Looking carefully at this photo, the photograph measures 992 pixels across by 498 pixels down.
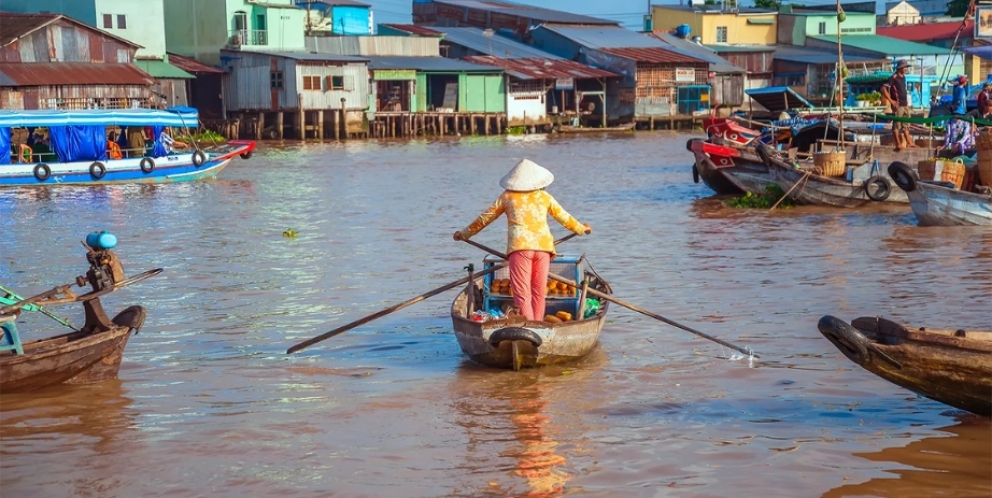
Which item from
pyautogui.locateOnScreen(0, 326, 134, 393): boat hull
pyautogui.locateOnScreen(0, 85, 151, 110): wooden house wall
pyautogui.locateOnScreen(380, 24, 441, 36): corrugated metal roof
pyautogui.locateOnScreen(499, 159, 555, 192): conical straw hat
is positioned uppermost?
pyautogui.locateOnScreen(380, 24, 441, 36): corrugated metal roof

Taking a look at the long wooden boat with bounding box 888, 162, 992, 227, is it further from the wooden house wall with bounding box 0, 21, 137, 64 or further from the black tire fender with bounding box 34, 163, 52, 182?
the wooden house wall with bounding box 0, 21, 137, 64

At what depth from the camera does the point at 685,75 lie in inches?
1932

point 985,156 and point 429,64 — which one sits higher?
point 429,64

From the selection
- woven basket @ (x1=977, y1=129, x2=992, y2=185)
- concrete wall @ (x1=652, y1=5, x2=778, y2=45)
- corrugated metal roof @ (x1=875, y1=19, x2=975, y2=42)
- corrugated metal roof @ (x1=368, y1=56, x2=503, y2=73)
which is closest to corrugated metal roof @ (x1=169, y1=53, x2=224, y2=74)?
corrugated metal roof @ (x1=368, y1=56, x2=503, y2=73)

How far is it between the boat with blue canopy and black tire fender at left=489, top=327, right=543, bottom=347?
18379 millimetres

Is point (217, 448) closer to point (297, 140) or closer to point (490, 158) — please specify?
point (490, 158)

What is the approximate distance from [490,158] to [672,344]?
23.5 m

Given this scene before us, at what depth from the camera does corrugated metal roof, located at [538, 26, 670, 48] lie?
49688 mm

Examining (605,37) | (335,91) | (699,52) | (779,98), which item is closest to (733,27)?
(699,52)

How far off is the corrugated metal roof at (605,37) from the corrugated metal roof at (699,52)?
93 cm

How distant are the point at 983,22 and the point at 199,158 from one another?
51.8 feet

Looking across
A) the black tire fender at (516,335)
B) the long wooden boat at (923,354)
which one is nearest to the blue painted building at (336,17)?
the black tire fender at (516,335)

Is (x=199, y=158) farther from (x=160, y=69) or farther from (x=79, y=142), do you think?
(x=160, y=69)

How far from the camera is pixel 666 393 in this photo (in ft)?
25.0
